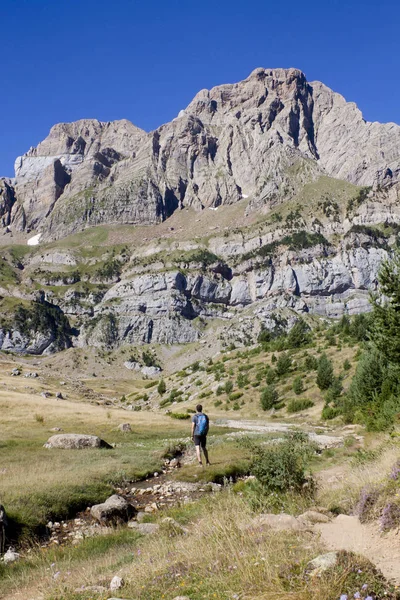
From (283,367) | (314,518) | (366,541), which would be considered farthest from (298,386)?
(366,541)

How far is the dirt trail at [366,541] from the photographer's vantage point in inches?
217

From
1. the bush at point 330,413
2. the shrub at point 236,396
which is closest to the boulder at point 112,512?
the bush at point 330,413

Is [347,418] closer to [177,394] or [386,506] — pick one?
[386,506]

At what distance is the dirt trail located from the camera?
5.52 m

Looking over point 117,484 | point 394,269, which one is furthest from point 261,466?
point 394,269

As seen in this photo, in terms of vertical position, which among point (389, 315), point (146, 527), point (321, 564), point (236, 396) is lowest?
point (236, 396)

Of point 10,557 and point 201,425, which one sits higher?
point 201,425

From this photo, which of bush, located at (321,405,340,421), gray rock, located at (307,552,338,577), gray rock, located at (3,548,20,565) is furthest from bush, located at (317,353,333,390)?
gray rock, located at (307,552,338,577)

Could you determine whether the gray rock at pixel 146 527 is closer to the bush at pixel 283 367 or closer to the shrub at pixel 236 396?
the shrub at pixel 236 396

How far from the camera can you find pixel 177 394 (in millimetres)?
96125

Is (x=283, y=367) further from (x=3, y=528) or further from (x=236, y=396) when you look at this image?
(x=3, y=528)

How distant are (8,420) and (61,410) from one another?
9.64 meters

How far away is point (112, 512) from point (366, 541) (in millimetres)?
9085

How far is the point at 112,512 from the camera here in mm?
13094
